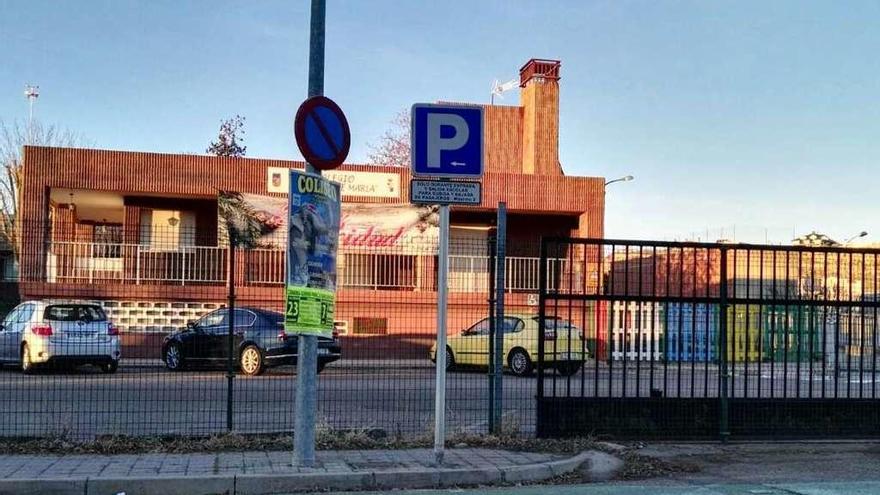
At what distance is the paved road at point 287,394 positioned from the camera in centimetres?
1062

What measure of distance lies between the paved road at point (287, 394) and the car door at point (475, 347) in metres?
0.42

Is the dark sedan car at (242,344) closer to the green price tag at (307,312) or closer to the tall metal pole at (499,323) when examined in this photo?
the tall metal pole at (499,323)

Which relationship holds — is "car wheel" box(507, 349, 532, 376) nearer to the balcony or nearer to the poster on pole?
the balcony

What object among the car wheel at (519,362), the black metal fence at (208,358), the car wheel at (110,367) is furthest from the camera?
the car wheel at (519,362)

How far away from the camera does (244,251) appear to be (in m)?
15.5

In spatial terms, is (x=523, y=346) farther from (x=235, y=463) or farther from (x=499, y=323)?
(x=235, y=463)

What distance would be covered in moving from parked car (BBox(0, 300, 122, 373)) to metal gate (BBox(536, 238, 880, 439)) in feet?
18.9

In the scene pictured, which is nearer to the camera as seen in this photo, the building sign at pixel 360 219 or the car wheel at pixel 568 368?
the car wheel at pixel 568 368

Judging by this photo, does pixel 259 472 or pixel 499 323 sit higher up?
pixel 499 323

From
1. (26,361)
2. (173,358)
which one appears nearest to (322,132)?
(173,358)

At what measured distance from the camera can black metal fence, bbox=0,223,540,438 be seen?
37.2 ft

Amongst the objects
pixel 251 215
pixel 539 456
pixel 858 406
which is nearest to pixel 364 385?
pixel 539 456

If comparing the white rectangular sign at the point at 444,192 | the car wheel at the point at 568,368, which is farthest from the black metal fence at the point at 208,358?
the white rectangular sign at the point at 444,192

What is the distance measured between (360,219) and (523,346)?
40.7 ft
